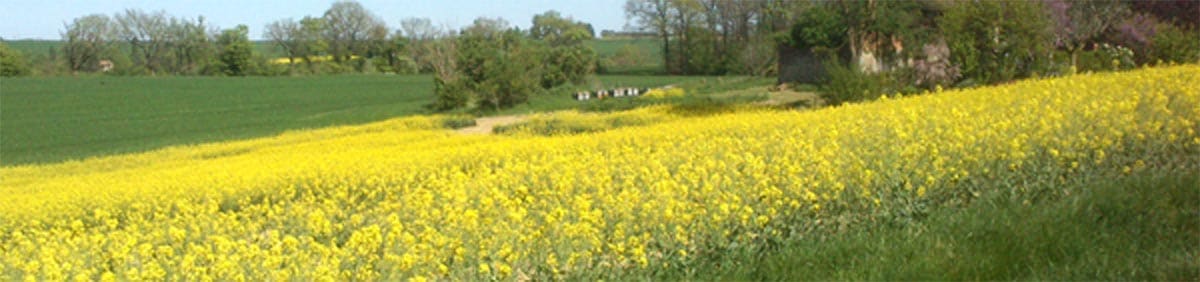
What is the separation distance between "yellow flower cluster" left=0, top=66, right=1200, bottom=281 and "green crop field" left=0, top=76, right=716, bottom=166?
13.1m

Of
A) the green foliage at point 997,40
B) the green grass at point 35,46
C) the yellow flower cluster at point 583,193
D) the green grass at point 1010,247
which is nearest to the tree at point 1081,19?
the green foliage at point 997,40

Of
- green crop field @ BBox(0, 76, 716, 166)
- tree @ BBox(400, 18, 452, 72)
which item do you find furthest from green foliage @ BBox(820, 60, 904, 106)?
tree @ BBox(400, 18, 452, 72)

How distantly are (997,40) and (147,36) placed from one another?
6333 cm

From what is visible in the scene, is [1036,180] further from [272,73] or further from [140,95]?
[272,73]

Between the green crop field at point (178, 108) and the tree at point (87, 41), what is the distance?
35.9ft

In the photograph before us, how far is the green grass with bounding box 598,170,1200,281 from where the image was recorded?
16.8 ft

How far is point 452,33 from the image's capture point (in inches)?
1602

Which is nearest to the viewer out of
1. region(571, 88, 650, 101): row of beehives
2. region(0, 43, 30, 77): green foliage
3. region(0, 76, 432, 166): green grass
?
region(0, 76, 432, 166): green grass

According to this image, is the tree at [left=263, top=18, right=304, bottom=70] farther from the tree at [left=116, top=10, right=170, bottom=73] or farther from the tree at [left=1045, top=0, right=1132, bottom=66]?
the tree at [left=1045, top=0, right=1132, bottom=66]

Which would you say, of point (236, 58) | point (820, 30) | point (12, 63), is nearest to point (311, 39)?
point (236, 58)

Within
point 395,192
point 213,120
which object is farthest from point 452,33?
point 395,192

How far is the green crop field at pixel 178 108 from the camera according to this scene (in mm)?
25188

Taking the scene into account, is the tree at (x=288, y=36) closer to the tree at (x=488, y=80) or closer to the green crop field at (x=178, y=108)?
the green crop field at (x=178, y=108)

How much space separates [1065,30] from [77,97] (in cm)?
3703
